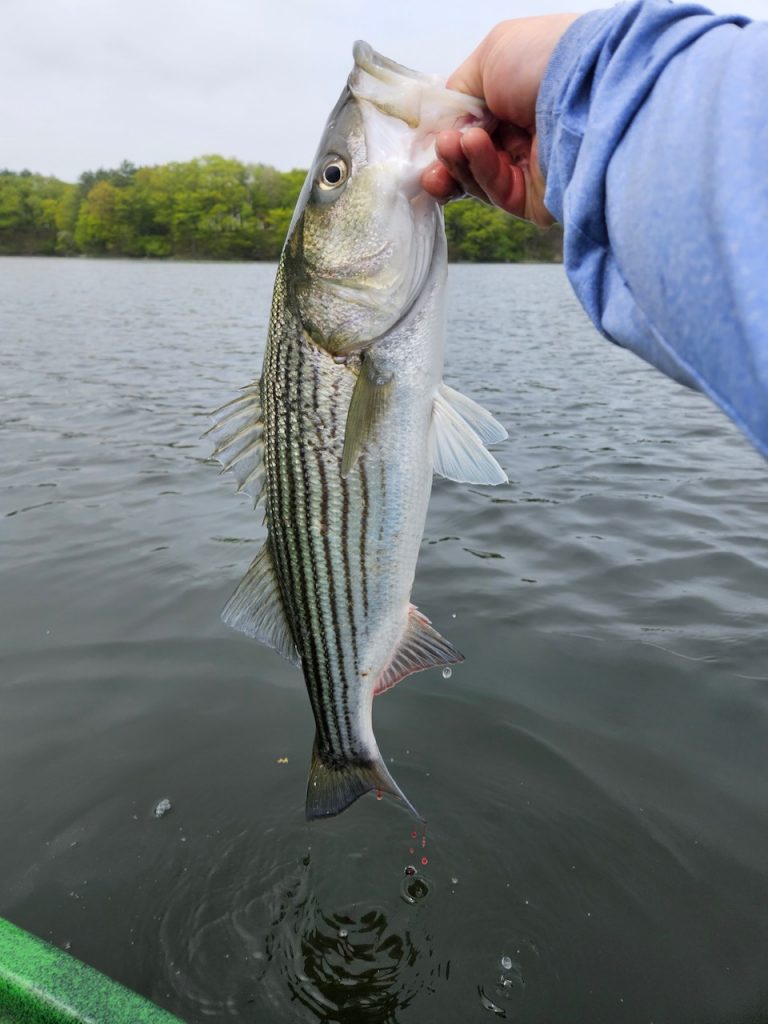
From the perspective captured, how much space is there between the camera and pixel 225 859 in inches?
152

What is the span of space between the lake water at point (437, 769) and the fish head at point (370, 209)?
2.67 meters

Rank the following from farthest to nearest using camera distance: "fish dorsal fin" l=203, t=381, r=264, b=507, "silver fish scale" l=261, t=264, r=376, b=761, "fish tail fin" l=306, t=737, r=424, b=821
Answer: "fish tail fin" l=306, t=737, r=424, b=821
"fish dorsal fin" l=203, t=381, r=264, b=507
"silver fish scale" l=261, t=264, r=376, b=761

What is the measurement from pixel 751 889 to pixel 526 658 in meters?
2.11

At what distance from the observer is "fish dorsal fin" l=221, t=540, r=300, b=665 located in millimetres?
2748

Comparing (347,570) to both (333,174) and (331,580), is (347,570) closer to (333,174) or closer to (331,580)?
(331,580)

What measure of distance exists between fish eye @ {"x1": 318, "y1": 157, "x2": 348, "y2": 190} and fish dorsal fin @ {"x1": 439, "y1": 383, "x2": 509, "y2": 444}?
2.29ft

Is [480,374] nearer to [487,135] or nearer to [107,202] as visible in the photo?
[487,135]

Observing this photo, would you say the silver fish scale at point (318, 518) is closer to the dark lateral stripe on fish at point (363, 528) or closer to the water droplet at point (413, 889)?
the dark lateral stripe on fish at point (363, 528)

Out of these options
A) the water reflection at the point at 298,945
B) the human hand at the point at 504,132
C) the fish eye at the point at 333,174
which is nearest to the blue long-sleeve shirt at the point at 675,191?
the human hand at the point at 504,132

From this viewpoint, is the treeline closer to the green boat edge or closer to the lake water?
the lake water

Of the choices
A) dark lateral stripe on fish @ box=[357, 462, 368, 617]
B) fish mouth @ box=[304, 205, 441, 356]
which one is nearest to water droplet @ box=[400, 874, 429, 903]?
dark lateral stripe on fish @ box=[357, 462, 368, 617]

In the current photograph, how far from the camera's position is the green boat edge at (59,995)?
7.33 feet

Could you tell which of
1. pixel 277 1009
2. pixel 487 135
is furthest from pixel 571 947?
pixel 487 135

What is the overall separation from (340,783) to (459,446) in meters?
1.29
